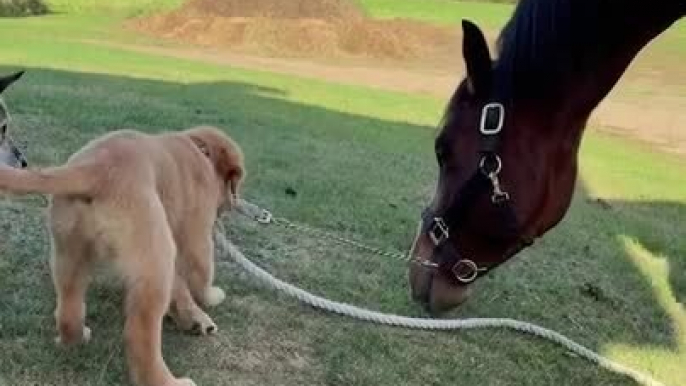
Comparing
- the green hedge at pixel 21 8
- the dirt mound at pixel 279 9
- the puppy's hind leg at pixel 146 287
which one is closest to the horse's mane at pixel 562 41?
the puppy's hind leg at pixel 146 287

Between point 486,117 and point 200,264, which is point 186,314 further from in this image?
point 486,117

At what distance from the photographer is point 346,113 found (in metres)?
10.9

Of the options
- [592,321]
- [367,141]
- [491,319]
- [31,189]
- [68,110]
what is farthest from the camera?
[367,141]

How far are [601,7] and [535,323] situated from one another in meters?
1.78

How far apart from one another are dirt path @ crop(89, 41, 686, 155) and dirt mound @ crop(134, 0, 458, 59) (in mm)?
1271

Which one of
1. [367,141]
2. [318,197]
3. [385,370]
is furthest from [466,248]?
[367,141]

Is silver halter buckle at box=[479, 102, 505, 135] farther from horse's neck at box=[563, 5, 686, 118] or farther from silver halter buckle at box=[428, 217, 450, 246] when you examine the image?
silver halter buckle at box=[428, 217, 450, 246]

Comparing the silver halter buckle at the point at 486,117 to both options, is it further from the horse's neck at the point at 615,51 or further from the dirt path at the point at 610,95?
the dirt path at the point at 610,95

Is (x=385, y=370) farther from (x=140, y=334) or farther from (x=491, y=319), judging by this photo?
(x=140, y=334)

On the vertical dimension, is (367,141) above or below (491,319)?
below

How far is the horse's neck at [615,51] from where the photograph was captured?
111 inches

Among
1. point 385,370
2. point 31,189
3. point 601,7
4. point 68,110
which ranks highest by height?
point 601,7

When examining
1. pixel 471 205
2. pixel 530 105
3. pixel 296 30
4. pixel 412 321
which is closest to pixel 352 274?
pixel 412 321

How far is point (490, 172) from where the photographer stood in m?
2.88
